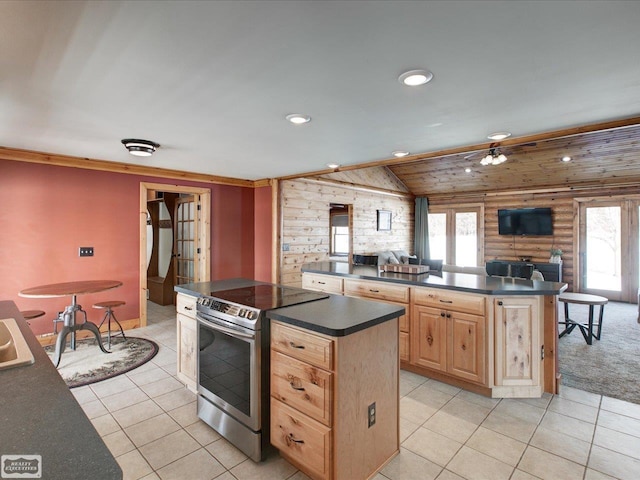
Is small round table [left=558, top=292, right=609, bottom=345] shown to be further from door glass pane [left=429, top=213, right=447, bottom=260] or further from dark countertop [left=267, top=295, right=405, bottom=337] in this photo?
door glass pane [left=429, top=213, right=447, bottom=260]

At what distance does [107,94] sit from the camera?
2.17 metres

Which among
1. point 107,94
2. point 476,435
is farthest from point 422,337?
point 107,94

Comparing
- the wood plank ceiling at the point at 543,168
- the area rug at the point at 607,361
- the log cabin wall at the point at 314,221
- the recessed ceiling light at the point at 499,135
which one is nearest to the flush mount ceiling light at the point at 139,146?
the log cabin wall at the point at 314,221

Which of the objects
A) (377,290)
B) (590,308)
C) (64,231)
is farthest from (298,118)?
(590,308)

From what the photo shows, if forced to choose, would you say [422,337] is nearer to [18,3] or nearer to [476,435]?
[476,435]

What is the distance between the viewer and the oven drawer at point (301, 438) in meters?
1.68

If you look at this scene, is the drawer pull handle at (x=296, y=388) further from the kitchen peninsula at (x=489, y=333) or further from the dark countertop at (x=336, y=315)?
the kitchen peninsula at (x=489, y=333)

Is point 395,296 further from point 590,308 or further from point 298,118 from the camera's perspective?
point 590,308

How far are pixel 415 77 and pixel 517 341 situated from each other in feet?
7.19

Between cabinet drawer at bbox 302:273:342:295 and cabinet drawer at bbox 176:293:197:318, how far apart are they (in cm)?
167

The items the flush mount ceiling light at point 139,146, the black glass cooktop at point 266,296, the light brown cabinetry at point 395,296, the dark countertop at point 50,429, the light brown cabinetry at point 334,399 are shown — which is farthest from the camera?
the flush mount ceiling light at point 139,146

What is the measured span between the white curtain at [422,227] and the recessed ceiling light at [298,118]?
6912 mm

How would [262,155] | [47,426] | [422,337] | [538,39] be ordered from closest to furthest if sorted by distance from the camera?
[47,426]
[538,39]
[422,337]
[262,155]

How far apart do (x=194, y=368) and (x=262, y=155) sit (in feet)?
8.05
